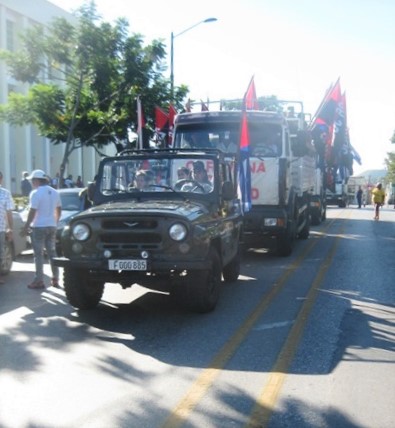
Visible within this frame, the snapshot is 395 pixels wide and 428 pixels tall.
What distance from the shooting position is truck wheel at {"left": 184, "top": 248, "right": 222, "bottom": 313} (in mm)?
7359

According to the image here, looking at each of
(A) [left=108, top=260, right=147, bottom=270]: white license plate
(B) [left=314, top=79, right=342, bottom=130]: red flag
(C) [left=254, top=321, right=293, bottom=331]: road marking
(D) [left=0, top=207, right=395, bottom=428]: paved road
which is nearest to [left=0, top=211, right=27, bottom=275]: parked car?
(D) [left=0, top=207, right=395, bottom=428]: paved road

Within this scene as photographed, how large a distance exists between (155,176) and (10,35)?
29.1 metres

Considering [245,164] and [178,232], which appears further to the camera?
[245,164]

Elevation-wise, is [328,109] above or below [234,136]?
above

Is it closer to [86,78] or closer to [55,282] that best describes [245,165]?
[55,282]

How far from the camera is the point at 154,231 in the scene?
725 centimetres

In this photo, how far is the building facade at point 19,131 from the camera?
33.5 metres

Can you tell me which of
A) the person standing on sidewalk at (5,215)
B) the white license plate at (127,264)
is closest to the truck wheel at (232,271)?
the white license plate at (127,264)

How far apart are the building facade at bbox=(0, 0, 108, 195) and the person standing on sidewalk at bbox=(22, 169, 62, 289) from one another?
22.5 metres

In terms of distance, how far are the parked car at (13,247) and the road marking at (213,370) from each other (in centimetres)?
459

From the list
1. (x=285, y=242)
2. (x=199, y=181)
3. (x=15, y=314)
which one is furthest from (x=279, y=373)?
(x=285, y=242)

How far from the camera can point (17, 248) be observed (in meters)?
11.7

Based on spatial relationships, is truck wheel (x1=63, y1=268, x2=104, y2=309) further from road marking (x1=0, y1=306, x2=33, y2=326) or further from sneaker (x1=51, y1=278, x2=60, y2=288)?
sneaker (x1=51, y1=278, x2=60, y2=288)

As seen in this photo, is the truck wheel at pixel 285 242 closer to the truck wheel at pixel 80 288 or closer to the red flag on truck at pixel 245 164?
the red flag on truck at pixel 245 164
